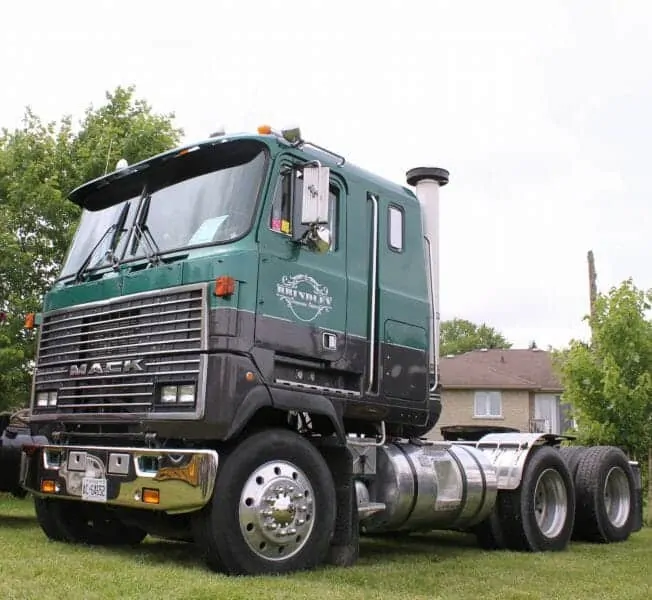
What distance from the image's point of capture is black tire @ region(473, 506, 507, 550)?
28.8 feet

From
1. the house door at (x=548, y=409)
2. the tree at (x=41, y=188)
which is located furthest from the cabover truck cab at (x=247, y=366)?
the house door at (x=548, y=409)

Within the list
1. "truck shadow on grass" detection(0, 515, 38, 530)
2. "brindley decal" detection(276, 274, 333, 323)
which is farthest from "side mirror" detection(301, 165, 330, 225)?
"truck shadow on grass" detection(0, 515, 38, 530)

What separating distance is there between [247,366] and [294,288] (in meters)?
0.79

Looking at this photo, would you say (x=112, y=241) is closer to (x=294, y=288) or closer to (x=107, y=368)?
(x=107, y=368)

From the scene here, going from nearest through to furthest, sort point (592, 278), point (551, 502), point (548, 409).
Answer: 1. point (551, 502)
2. point (592, 278)
3. point (548, 409)

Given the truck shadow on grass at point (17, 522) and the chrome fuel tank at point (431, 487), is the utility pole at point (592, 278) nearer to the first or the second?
the chrome fuel tank at point (431, 487)

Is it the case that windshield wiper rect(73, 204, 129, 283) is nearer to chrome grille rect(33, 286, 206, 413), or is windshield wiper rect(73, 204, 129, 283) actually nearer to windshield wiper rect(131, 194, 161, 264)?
windshield wiper rect(131, 194, 161, 264)

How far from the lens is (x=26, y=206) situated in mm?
15711

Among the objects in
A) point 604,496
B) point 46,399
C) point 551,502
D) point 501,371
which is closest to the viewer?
point 46,399

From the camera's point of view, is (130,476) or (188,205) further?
(188,205)

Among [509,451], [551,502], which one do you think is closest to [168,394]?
[509,451]

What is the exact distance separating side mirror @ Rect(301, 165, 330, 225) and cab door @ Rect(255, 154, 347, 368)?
0.22 metres

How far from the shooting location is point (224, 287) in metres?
6.04

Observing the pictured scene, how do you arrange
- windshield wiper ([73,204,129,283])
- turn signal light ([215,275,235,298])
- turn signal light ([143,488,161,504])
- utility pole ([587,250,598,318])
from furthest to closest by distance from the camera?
utility pole ([587,250,598,318]) → windshield wiper ([73,204,129,283]) → turn signal light ([215,275,235,298]) → turn signal light ([143,488,161,504])
